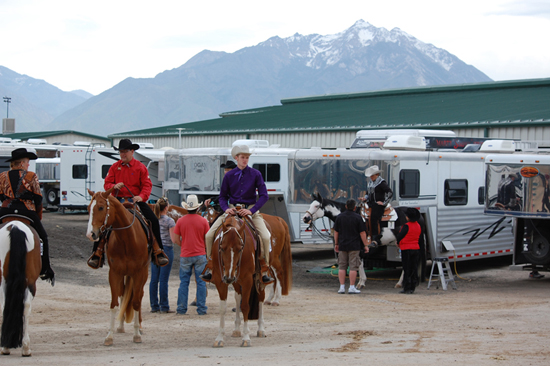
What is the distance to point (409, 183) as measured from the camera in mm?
14023

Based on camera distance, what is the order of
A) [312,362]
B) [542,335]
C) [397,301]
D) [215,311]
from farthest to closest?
1. [397,301]
2. [215,311]
3. [542,335]
4. [312,362]

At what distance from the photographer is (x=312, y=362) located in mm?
6672

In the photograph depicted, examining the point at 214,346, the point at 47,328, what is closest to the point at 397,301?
the point at 214,346

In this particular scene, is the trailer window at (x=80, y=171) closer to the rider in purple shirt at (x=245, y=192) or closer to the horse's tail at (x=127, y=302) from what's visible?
the horse's tail at (x=127, y=302)

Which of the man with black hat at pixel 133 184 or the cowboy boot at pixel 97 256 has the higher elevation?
the man with black hat at pixel 133 184

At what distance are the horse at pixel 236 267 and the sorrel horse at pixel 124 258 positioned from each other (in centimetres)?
105

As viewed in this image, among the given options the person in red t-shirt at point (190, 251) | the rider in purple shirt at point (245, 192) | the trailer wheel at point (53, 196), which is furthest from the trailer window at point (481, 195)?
the trailer wheel at point (53, 196)

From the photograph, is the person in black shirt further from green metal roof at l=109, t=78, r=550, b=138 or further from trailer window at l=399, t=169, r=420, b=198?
green metal roof at l=109, t=78, r=550, b=138

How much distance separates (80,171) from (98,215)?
68.8 ft

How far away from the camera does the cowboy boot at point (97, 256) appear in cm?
819

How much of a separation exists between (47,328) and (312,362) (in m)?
4.10

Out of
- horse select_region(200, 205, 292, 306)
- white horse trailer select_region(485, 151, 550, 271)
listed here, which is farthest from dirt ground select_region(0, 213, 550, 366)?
white horse trailer select_region(485, 151, 550, 271)

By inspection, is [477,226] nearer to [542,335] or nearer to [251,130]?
[542,335]

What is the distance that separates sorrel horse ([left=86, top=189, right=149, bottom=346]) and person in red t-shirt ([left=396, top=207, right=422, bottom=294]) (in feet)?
20.5
